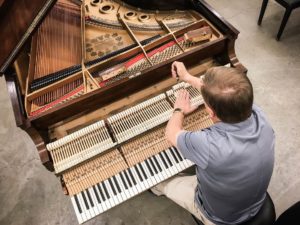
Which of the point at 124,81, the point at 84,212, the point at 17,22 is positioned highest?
the point at 17,22

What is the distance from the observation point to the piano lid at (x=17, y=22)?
2.26m

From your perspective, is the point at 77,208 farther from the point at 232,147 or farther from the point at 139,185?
the point at 232,147

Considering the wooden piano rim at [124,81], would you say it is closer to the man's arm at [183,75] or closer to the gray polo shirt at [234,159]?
the man's arm at [183,75]

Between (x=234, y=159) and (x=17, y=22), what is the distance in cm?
194

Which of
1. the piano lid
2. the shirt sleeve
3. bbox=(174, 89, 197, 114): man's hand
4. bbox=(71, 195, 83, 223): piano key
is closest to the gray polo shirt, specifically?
the shirt sleeve

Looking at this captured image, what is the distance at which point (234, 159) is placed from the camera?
1797mm

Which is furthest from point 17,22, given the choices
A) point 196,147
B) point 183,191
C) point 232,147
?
point 183,191

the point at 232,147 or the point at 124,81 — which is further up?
the point at 232,147

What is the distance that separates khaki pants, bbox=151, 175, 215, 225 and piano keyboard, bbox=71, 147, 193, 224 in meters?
0.30

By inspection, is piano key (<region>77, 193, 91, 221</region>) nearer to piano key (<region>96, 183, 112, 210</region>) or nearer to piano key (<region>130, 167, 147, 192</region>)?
piano key (<region>96, 183, 112, 210</region>)

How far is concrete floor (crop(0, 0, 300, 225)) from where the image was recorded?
3.43 m

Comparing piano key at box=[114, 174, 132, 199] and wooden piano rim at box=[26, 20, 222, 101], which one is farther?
wooden piano rim at box=[26, 20, 222, 101]

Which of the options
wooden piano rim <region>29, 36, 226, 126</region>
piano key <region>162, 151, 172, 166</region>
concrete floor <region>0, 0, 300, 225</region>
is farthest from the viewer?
concrete floor <region>0, 0, 300, 225</region>

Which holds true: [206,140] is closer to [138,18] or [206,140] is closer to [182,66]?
[182,66]
